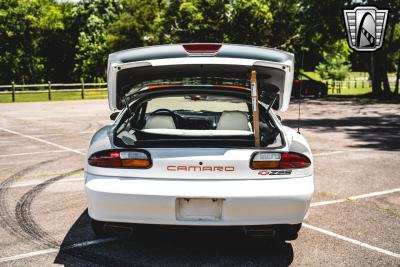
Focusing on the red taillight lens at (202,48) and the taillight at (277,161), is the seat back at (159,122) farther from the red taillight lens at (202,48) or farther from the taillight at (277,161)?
the taillight at (277,161)

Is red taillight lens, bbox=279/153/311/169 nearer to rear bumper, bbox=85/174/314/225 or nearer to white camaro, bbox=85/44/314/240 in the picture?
white camaro, bbox=85/44/314/240

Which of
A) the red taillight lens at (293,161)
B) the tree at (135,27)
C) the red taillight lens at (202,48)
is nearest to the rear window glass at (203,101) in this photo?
the red taillight lens at (202,48)

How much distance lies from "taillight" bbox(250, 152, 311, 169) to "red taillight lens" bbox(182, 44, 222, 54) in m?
1.02

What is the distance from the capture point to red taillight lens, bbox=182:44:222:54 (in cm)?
407

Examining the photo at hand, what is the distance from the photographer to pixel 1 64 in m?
43.9

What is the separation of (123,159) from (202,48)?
1.20 meters

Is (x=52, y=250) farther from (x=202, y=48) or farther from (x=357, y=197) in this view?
(x=357, y=197)

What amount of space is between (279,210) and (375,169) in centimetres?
490

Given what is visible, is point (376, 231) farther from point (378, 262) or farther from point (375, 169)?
point (375, 169)

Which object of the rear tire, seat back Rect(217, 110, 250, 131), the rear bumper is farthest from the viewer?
seat back Rect(217, 110, 250, 131)

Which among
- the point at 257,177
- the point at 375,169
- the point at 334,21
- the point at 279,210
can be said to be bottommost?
the point at 375,169

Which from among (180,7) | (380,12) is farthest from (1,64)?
(380,12)

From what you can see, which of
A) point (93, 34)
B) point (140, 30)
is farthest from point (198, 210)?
point (93, 34)

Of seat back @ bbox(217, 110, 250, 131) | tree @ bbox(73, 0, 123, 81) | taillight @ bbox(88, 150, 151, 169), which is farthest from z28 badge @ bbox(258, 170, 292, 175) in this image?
tree @ bbox(73, 0, 123, 81)
